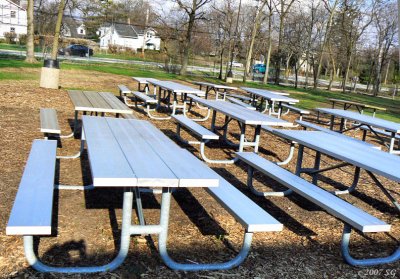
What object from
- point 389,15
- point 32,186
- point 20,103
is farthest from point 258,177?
point 389,15

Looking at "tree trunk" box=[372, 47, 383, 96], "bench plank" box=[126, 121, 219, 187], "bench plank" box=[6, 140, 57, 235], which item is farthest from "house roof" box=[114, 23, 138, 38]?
"bench plank" box=[126, 121, 219, 187]

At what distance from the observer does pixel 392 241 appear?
4129 mm

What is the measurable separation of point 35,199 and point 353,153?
317 cm

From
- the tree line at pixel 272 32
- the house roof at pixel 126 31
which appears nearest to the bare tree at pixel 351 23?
the tree line at pixel 272 32

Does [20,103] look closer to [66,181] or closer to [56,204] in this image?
[66,181]

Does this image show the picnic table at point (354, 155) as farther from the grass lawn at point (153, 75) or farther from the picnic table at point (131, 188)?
the grass lawn at point (153, 75)

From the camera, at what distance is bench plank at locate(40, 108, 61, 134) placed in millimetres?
5566

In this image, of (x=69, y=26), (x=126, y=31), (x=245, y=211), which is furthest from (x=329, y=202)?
(x=126, y=31)

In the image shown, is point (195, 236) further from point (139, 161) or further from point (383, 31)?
point (383, 31)

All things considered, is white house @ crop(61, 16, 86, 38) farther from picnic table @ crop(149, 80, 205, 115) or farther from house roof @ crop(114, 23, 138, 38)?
picnic table @ crop(149, 80, 205, 115)

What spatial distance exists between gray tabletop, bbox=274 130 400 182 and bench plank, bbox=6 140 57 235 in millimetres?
2734

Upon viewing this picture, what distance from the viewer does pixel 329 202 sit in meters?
3.65

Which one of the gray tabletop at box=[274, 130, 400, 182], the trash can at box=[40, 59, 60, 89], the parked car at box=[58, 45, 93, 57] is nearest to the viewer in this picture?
the gray tabletop at box=[274, 130, 400, 182]

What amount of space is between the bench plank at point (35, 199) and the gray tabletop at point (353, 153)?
8.97 ft
